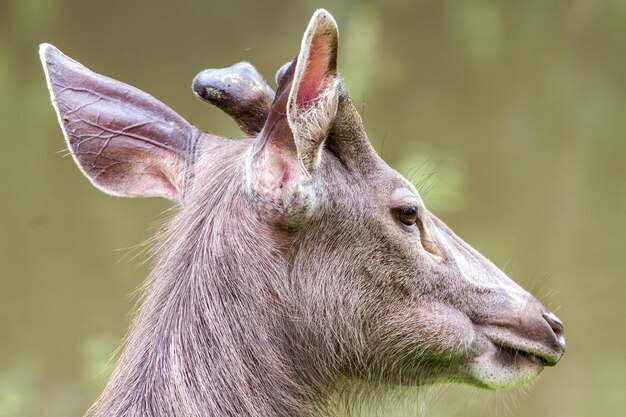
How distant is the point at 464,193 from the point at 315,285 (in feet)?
17.1

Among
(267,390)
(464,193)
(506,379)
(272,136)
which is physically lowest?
(267,390)

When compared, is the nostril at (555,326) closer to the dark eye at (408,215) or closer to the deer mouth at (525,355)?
the deer mouth at (525,355)

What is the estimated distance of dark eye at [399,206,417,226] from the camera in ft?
10.7

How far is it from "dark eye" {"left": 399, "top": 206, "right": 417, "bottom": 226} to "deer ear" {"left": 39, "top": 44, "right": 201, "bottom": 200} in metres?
0.76

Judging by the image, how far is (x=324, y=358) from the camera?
3.14 meters

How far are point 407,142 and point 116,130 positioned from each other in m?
5.01

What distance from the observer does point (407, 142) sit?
27.9 feet

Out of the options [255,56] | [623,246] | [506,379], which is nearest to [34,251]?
[255,56]

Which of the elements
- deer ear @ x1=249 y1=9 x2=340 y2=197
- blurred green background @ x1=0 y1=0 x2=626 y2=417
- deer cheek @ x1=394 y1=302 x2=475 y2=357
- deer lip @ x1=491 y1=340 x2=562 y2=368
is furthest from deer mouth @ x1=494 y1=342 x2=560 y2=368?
blurred green background @ x1=0 y1=0 x2=626 y2=417

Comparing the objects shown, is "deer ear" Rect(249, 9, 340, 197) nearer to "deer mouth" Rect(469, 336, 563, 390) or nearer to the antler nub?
the antler nub

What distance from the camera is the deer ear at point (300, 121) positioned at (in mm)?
2820

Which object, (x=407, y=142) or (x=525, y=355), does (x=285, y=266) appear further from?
(x=407, y=142)

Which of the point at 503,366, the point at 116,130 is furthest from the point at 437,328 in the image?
the point at 116,130

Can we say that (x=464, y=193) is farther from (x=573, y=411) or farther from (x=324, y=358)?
(x=324, y=358)
